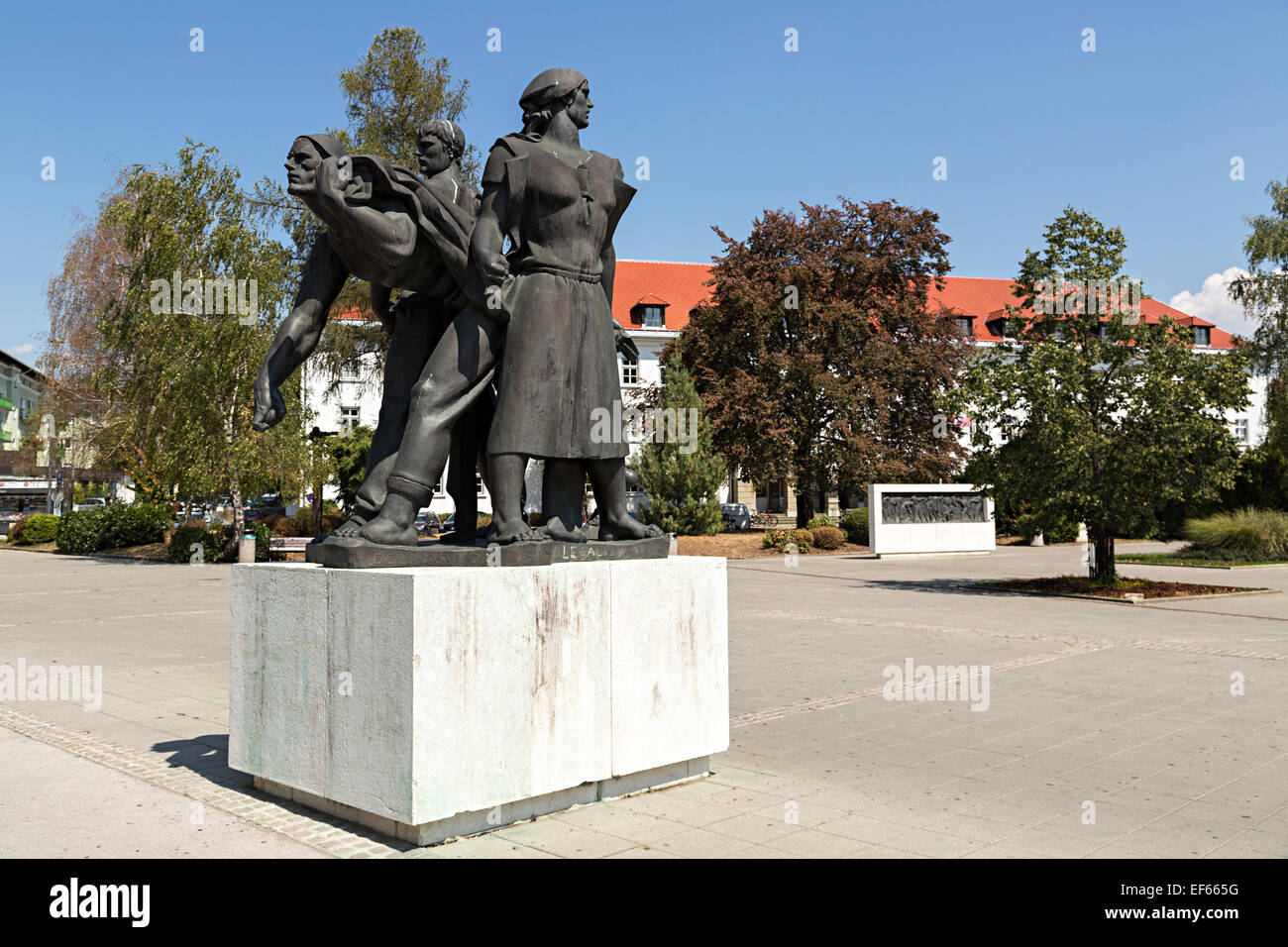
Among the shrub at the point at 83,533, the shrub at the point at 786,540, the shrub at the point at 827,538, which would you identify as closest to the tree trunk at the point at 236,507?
the shrub at the point at 83,533

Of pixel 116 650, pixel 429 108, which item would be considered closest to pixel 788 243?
pixel 429 108

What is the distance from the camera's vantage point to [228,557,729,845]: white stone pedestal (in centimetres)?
425

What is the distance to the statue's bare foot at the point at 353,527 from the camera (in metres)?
4.91

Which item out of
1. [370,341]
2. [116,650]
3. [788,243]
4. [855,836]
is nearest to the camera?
[855,836]

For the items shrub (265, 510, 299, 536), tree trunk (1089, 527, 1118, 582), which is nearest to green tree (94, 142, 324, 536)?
shrub (265, 510, 299, 536)

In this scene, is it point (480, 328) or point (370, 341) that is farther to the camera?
point (370, 341)

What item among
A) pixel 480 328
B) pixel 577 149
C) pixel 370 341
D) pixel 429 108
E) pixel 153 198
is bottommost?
pixel 480 328

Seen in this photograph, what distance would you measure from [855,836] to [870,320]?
33587 mm

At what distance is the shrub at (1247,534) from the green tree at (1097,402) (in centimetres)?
917

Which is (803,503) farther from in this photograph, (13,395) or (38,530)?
Result: (13,395)

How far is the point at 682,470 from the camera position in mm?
30453
